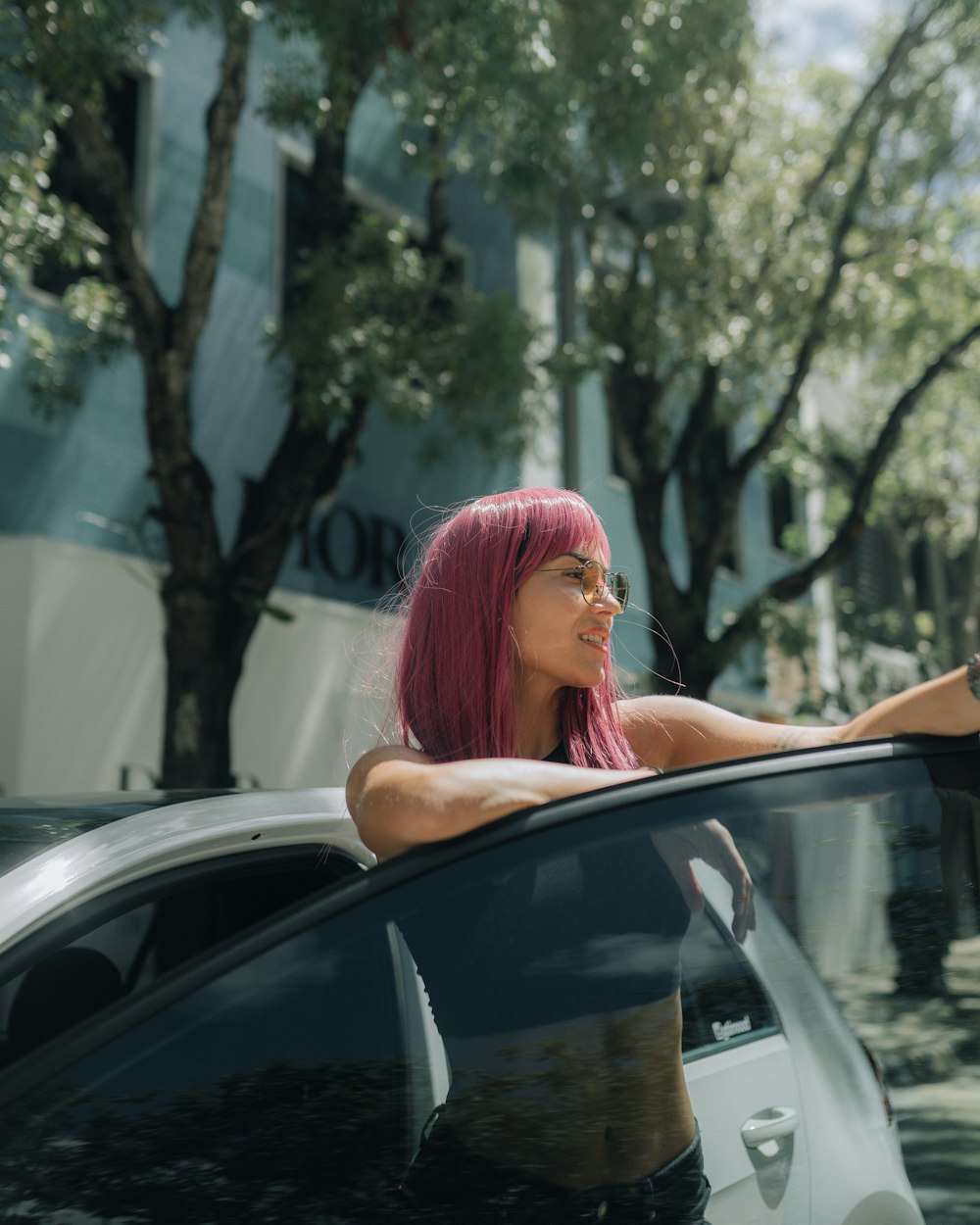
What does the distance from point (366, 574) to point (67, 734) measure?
3.07m

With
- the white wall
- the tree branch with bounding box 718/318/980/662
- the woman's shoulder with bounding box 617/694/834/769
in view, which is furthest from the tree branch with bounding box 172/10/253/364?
the woman's shoulder with bounding box 617/694/834/769

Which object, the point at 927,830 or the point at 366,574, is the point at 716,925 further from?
the point at 366,574

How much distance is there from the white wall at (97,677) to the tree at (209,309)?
1.02m

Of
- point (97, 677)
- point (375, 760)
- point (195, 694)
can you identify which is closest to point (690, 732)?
point (375, 760)

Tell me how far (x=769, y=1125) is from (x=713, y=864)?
264mm

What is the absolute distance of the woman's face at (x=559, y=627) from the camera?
189 centimetres

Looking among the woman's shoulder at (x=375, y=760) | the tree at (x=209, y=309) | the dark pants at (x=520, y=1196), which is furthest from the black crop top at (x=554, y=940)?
the tree at (x=209, y=309)

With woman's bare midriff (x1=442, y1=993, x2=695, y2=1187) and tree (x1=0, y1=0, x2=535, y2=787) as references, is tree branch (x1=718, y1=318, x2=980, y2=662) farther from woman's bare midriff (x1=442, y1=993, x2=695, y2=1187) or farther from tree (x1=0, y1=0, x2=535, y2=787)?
woman's bare midriff (x1=442, y1=993, x2=695, y2=1187)

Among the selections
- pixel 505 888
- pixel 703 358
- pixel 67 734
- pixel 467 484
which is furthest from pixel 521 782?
pixel 467 484

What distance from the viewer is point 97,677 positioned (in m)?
7.99

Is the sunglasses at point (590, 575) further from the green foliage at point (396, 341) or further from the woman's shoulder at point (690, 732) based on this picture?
Result: the green foliage at point (396, 341)

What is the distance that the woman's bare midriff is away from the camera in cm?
134

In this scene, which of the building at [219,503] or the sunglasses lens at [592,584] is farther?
the building at [219,503]

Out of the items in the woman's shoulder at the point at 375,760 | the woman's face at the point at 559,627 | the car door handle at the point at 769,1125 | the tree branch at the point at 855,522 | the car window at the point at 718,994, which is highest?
the tree branch at the point at 855,522
